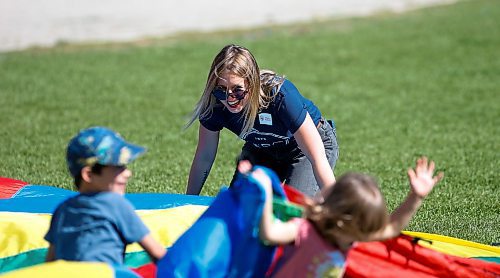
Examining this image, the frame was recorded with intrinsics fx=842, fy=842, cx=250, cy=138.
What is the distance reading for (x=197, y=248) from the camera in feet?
12.4

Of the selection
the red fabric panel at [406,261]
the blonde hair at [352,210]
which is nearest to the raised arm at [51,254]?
the blonde hair at [352,210]

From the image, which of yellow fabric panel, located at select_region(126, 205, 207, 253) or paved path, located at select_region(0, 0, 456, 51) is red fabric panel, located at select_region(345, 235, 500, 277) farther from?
paved path, located at select_region(0, 0, 456, 51)

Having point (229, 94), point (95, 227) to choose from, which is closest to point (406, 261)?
point (229, 94)

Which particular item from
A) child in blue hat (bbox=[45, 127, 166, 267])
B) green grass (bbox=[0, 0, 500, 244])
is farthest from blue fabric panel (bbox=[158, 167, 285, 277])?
green grass (bbox=[0, 0, 500, 244])

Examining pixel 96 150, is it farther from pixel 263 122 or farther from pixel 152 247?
pixel 263 122

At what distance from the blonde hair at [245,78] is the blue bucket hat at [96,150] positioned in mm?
1404

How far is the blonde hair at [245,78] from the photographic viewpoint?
192 inches

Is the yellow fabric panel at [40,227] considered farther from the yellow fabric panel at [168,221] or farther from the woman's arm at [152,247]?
the woman's arm at [152,247]

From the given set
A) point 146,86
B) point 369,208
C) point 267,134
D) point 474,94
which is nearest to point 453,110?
point 474,94

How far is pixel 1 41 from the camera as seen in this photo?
13906mm

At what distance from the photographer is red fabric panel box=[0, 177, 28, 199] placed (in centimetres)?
551

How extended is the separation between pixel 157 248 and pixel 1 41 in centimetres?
1104

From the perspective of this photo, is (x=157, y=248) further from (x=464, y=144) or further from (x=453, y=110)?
(x=453, y=110)

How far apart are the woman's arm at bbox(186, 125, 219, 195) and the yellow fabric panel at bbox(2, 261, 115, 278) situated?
1947 mm
